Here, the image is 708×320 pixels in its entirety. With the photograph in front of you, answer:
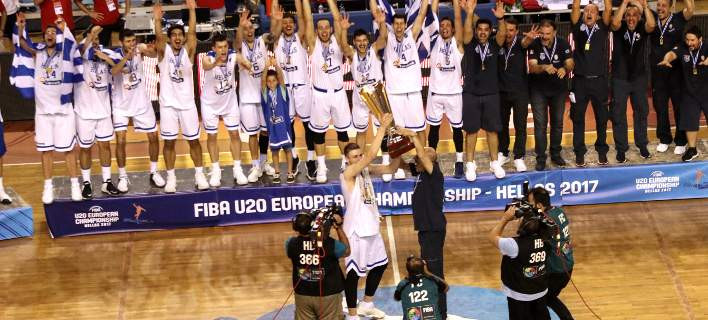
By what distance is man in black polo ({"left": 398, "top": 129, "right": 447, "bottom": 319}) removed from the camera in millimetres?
10430

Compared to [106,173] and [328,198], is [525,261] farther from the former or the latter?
[106,173]

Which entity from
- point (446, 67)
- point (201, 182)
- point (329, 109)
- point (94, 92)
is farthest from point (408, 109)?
point (94, 92)

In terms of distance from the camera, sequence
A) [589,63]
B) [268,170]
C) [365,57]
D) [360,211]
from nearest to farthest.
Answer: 1. [360,211]
2. [365,57]
3. [589,63]
4. [268,170]

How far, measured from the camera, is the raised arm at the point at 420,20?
12891 mm

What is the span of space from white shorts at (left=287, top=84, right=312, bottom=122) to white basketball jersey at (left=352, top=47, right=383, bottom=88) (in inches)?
29.8

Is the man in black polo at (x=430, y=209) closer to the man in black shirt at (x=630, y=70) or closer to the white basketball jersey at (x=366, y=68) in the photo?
the white basketball jersey at (x=366, y=68)

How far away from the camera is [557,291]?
10.4m

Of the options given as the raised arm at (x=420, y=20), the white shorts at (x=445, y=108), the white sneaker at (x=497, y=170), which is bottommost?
the white sneaker at (x=497, y=170)

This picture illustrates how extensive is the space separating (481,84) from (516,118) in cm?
75

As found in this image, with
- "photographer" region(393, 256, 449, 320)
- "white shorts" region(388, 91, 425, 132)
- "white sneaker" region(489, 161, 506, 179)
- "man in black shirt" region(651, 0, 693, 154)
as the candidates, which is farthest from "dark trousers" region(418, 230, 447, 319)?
"man in black shirt" region(651, 0, 693, 154)

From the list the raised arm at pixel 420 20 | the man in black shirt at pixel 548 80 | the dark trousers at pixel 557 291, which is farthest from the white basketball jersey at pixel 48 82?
the dark trousers at pixel 557 291

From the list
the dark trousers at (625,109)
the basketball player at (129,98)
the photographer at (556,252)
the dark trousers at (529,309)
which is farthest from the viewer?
the dark trousers at (625,109)

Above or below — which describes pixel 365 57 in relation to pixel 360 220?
above

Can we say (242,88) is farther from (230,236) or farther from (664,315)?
(664,315)
